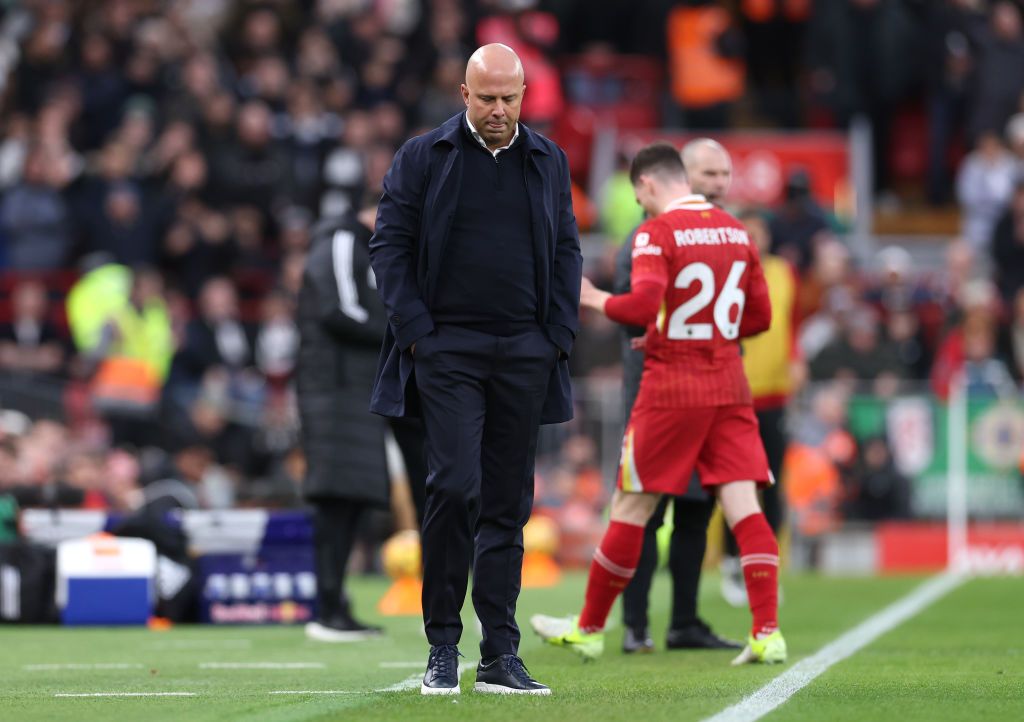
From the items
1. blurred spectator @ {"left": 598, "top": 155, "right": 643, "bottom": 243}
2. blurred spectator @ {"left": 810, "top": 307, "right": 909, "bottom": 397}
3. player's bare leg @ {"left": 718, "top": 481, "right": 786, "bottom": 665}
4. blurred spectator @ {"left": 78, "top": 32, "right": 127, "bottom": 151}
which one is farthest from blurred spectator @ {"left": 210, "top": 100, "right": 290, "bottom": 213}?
player's bare leg @ {"left": 718, "top": 481, "right": 786, "bottom": 665}

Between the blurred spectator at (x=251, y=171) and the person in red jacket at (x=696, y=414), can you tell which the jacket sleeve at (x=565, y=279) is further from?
the blurred spectator at (x=251, y=171)

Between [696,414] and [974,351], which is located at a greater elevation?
[974,351]

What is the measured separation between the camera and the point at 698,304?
869 centimetres

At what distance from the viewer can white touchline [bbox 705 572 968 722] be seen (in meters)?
6.81

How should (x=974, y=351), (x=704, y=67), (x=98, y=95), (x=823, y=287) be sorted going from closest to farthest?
(x=974, y=351) → (x=823, y=287) → (x=98, y=95) → (x=704, y=67)

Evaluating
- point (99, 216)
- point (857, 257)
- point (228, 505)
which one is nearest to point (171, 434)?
point (228, 505)

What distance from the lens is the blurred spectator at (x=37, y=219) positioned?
69.6 feet

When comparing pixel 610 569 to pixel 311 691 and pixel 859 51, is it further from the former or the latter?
pixel 859 51

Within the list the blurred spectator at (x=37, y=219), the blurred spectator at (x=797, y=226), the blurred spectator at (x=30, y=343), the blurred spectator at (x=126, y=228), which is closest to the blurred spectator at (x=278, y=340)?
the blurred spectator at (x=126, y=228)

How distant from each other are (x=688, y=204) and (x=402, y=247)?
188 cm

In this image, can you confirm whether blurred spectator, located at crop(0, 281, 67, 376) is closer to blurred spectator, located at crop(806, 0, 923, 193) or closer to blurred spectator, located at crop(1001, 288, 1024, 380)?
blurred spectator, located at crop(806, 0, 923, 193)

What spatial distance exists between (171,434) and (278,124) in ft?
14.9

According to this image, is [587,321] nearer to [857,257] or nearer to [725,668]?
[857,257]

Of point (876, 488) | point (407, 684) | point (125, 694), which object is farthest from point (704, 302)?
point (876, 488)
